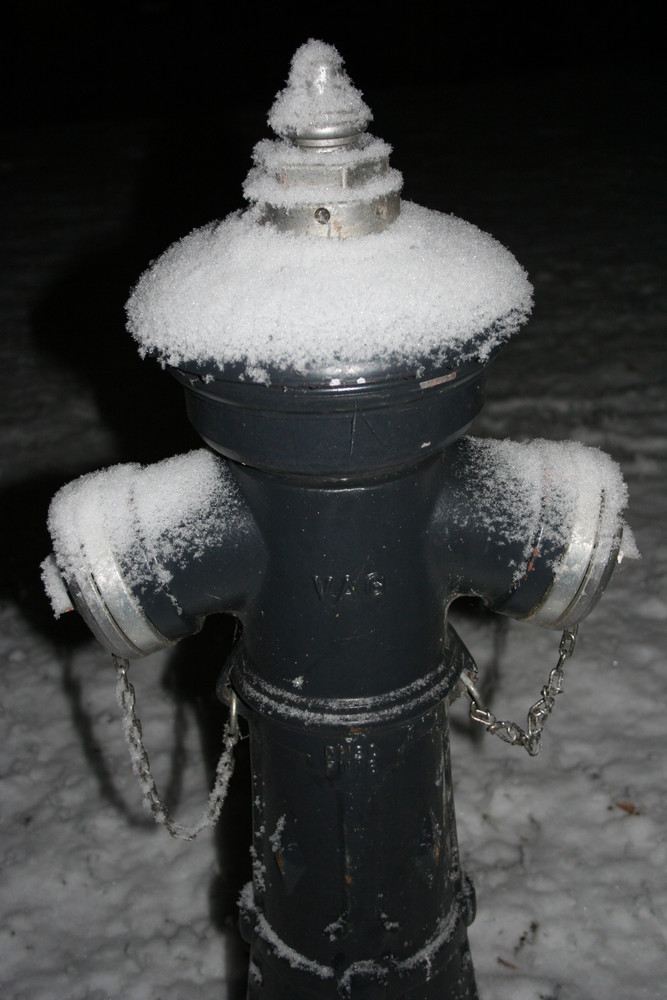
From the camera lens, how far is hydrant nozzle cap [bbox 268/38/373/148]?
3.86ft

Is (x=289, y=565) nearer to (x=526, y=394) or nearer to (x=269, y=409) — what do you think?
(x=269, y=409)

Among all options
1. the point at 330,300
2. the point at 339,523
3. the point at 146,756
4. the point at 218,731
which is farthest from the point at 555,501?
the point at 218,731

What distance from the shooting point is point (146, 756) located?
178 centimetres

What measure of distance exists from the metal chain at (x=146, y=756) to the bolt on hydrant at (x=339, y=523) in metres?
0.01

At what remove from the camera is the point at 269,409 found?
119 cm

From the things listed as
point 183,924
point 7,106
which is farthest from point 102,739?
point 7,106

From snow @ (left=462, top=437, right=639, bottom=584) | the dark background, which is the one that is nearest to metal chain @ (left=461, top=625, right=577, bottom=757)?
snow @ (left=462, top=437, right=639, bottom=584)

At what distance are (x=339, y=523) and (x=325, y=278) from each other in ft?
1.07

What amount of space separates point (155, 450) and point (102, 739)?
141cm

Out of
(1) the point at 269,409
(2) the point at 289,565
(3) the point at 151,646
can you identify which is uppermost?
(1) the point at 269,409

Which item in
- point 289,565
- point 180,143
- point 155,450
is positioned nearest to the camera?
point 289,565

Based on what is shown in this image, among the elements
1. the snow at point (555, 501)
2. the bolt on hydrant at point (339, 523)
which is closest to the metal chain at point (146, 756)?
the bolt on hydrant at point (339, 523)

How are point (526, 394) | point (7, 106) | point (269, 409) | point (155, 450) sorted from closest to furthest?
1. point (269, 409)
2. point (155, 450)
3. point (526, 394)
4. point (7, 106)

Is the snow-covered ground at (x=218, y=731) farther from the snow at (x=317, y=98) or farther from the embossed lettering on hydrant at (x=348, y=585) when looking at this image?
the snow at (x=317, y=98)
